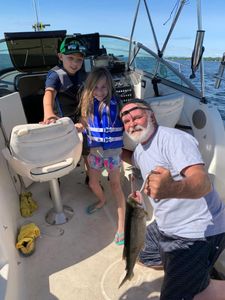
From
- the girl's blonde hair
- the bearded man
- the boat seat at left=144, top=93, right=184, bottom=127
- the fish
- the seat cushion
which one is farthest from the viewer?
the boat seat at left=144, top=93, right=184, bottom=127

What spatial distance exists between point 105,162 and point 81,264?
0.90 m

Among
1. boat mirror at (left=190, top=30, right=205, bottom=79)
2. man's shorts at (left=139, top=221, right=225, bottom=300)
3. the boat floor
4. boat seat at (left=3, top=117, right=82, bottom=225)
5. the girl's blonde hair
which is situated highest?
boat mirror at (left=190, top=30, right=205, bottom=79)

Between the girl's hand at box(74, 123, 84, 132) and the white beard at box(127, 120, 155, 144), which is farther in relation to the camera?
the girl's hand at box(74, 123, 84, 132)

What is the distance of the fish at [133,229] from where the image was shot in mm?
1406

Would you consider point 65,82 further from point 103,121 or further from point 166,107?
point 166,107

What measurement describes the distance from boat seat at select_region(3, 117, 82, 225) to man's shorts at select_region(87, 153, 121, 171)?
0.86 ft

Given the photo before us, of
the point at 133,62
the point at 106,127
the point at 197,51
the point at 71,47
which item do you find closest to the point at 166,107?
the point at 197,51

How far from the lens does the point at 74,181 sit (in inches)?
135

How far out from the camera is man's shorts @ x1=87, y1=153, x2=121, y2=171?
238 centimetres

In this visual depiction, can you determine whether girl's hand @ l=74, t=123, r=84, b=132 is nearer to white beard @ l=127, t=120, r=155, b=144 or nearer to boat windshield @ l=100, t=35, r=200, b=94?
white beard @ l=127, t=120, r=155, b=144

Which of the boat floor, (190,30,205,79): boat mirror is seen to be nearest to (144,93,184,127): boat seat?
(190,30,205,79): boat mirror

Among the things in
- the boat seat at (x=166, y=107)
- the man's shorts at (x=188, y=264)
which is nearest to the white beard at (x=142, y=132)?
the man's shorts at (x=188, y=264)

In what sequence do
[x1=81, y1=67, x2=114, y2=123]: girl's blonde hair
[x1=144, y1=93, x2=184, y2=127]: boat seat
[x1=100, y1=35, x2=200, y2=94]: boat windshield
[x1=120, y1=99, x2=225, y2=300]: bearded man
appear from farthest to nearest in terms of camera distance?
[x1=100, y1=35, x2=200, y2=94]: boat windshield, [x1=144, y1=93, x2=184, y2=127]: boat seat, [x1=81, y1=67, x2=114, y2=123]: girl's blonde hair, [x1=120, y1=99, x2=225, y2=300]: bearded man

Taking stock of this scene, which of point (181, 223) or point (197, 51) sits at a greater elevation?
point (197, 51)
